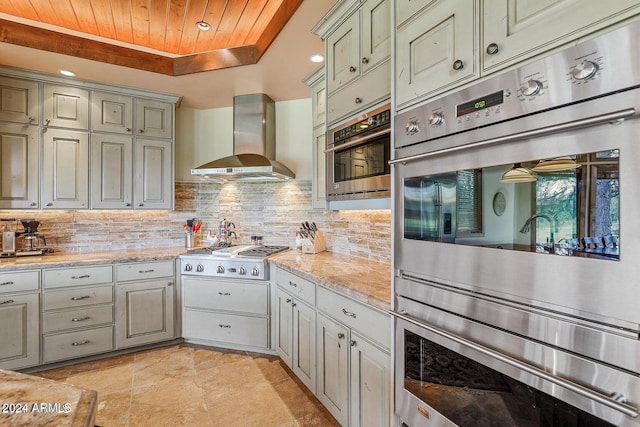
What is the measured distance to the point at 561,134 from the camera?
0.81m

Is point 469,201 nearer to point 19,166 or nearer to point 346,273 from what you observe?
point 346,273

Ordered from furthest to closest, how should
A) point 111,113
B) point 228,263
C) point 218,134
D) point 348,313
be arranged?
point 218,134 → point 111,113 → point 228,263 → point 348,313

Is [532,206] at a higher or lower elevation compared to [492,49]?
lower

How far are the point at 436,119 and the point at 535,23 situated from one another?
1.23ft

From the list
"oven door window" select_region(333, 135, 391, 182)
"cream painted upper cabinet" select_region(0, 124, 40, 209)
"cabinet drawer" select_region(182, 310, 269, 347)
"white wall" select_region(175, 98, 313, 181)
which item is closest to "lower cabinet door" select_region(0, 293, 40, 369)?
"cream painted upper cabinet" select_region(0, 124, 40, 209)

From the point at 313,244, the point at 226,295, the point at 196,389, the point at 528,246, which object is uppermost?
the point at 528,246

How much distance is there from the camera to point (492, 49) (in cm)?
100

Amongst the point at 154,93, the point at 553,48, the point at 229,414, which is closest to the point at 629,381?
the point at 553,48

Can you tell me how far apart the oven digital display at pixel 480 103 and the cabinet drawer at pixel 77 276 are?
305cm

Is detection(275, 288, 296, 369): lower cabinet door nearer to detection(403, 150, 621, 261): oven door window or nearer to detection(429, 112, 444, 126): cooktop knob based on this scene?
detection(403, 150, 621, 261): oven door window

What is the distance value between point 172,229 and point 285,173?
1563mm

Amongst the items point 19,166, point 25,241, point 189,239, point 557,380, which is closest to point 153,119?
point 19,166

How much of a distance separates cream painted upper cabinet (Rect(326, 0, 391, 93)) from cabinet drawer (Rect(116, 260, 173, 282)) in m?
2.23

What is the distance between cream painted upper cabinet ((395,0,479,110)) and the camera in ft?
3.55
